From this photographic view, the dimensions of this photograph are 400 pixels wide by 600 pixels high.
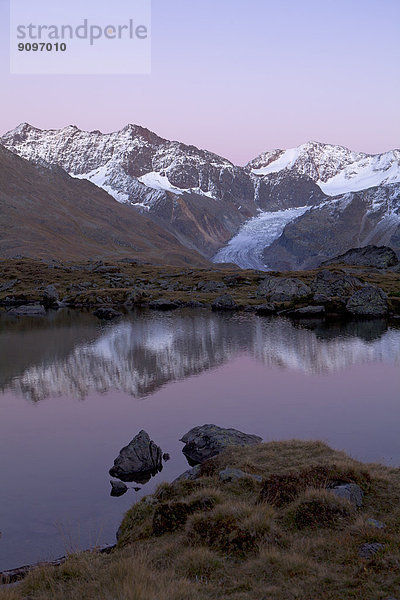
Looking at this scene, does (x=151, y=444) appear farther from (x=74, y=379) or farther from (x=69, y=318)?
(x=69, y=318)

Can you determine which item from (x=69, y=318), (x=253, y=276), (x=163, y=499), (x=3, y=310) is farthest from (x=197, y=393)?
(x=253, y=276)

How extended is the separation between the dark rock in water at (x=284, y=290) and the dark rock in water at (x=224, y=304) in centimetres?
789

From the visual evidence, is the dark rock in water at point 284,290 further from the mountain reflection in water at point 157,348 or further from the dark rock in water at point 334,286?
the mountain reflection in water at point 157,348

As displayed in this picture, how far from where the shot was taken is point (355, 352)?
190 ft

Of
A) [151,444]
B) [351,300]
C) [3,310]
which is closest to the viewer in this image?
[151,444]

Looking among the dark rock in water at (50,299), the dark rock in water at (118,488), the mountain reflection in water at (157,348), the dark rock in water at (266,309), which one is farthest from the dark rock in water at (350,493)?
the dark rock in water at (50,299)

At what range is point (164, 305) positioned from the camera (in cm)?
10300

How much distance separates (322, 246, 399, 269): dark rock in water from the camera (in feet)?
497

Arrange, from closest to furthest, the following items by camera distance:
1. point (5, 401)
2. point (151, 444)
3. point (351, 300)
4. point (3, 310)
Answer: point (151, 444) → point (5, 401) → point (351, 300) → point (3, 310)

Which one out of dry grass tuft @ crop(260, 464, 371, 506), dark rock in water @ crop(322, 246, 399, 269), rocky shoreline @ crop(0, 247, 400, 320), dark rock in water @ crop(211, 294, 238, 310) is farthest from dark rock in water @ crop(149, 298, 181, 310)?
dry grass tuft @ crop(260, 464, 371, 506)

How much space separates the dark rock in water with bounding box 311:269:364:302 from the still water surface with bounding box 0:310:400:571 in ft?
65.1

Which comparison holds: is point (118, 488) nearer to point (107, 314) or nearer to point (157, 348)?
point (157, 348)

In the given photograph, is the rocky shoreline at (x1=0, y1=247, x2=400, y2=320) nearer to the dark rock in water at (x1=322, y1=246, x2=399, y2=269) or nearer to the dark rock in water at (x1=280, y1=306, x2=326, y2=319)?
the dark rock in water at (x1=280, y1=306, x2=326, y2=319)

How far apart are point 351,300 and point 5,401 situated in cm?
6359
